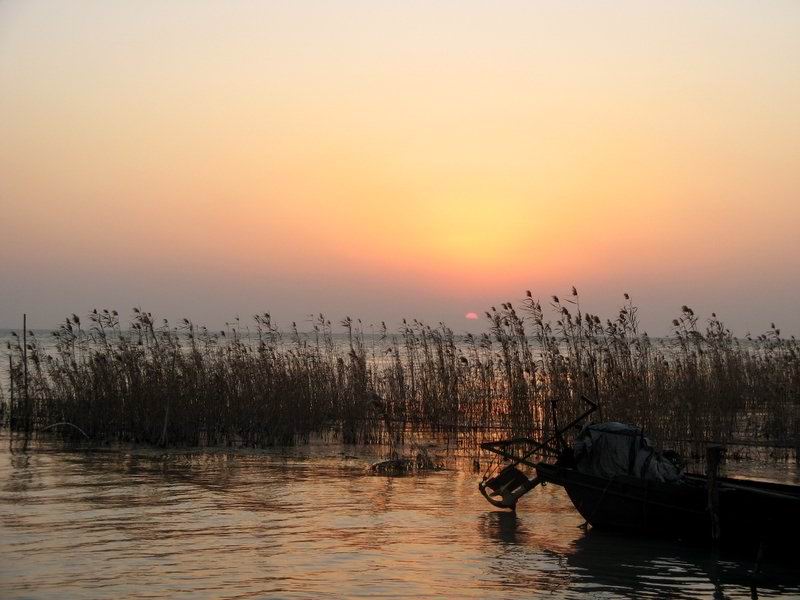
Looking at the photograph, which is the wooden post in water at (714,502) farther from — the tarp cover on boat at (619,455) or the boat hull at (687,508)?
the tarp cover on boat at (619,455)

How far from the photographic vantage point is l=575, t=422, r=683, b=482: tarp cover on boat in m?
11.5

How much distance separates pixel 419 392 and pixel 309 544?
30.7 feet

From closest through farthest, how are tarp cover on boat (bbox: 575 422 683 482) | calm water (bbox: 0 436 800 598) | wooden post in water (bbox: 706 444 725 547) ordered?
calm water (bbox: 0 436 800 598)
wooden post in water (bbox: 706 444 725 547)
tarp cover on boat (bbox: 575 422 683 482)

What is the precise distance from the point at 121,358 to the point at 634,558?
11366 millimetres

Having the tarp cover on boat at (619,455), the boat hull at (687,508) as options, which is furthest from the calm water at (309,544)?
the tarp cover on boat at (619,455)

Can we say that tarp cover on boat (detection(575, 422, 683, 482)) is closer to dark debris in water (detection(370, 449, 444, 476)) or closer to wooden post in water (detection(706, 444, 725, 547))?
wooden post in water (detection(706, 444, 725, 547))

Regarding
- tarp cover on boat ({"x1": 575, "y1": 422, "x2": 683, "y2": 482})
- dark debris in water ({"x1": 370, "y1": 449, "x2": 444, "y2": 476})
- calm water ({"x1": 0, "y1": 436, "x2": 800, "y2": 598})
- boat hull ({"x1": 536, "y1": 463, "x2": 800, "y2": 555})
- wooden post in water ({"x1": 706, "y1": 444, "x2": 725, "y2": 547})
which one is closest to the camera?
calm water ({"x1": 0, "y1": 436, "x2": 800, "y2": 598})

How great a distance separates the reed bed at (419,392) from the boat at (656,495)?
4.48 meters

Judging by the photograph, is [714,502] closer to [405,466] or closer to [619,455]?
[619,455]

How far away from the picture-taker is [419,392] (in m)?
19.5

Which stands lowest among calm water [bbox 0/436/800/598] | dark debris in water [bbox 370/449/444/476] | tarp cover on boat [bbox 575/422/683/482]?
calm water [bbox 0/436/800/598]

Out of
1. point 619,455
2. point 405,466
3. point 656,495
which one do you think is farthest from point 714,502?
point 405,466

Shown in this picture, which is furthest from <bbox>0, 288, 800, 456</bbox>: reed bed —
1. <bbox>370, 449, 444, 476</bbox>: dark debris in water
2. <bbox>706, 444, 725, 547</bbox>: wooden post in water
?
<bbox>706, 444, 725, 547</bbox>: wooden post in water

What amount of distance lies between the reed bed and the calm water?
2.84 meters
